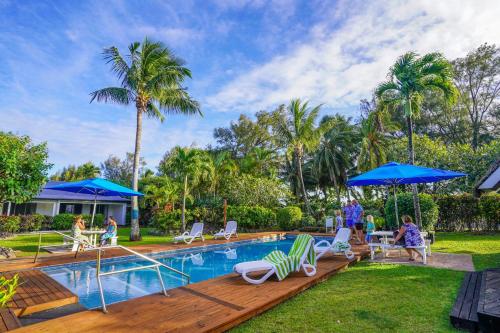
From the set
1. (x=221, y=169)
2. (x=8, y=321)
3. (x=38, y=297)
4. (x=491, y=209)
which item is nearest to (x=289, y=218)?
(x=221, y=169)

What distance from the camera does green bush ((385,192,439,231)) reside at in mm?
12555

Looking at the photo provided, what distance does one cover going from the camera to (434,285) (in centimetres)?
536

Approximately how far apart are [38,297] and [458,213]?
62.9ft

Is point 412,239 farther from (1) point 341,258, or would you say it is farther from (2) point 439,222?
(2) point 439,222

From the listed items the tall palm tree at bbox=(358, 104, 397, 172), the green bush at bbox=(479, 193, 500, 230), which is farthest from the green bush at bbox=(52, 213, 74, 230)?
the green bush at bbox=(479, 193, 500, 230)

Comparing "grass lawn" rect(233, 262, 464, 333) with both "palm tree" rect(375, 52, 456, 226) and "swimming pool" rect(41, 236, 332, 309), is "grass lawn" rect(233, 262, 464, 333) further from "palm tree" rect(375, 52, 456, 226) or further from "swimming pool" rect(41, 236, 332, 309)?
"palm tree" rect(375, 52, 456, 226)

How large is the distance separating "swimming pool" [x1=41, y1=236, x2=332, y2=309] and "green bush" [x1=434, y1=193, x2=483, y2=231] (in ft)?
37.9

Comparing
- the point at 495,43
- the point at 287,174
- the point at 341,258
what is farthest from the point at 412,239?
the point at 495,43

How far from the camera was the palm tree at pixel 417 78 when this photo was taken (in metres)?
11.2

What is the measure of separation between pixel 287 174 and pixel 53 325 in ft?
89.4

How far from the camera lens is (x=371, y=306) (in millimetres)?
4367

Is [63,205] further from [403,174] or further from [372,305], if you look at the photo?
[372,305]

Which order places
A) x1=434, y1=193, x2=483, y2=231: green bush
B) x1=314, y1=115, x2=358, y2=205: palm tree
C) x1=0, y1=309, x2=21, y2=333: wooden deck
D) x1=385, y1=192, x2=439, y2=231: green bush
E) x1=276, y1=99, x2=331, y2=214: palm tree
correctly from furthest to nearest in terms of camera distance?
1. x1=314, y1=115, x2=358, y2=205: palm tree
2. x1=276, y1=99, x2=331, y2=214: palm tree
3. x1=434, y1=193, x2=483, y2=231: green bush
4. x1=385, y1=192, x2=439, y2=231: green bush
5. x1=0, y1=309, x2=21, y2=333: wooden deck

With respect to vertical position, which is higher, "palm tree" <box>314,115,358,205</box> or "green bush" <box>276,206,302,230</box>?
"palm tree" <box>314,115,358,205</box>
